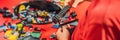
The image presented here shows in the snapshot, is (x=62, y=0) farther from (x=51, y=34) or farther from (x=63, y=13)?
(x=51, y=34)

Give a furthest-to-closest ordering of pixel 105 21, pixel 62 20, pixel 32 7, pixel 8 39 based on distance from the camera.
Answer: pixel 32 7 < pixel 62 20 < pixel 8 39 < pixel 105 21

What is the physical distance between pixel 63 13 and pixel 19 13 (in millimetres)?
346

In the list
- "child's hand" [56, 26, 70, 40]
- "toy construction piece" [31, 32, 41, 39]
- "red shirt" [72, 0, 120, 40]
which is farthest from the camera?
"toy construction piece" [31, 32, 41, 39]

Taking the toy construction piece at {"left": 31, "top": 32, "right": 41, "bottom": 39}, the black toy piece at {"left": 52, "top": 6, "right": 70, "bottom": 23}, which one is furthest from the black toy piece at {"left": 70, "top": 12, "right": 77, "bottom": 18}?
the toy construction piece at {"left": 31, "top": 32, "right": 41, "bottom": 39}

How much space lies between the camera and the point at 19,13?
1.78m

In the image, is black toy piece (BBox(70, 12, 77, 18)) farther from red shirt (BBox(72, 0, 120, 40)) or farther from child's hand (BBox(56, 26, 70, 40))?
red shirt (BBox(72, 0, 120, 40))

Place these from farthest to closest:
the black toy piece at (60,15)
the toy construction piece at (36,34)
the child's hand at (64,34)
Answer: the black toy piece at (60,15) → the toy construction piece at (36,34) → the child's hand at (64,34)

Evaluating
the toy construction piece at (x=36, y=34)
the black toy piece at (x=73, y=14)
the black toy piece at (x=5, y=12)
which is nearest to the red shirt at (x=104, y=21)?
the toy construction piece at (x=36, y=34)

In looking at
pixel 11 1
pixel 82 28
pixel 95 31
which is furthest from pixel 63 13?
pixel 95 31

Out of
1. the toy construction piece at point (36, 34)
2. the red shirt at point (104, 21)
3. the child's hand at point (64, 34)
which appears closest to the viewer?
the red shirt at point (104, 21)

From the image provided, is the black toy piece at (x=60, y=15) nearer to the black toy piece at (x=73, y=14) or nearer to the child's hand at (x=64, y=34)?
the black toy piece at (x=73, y=14)

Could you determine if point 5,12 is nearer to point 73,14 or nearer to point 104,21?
point 73,14

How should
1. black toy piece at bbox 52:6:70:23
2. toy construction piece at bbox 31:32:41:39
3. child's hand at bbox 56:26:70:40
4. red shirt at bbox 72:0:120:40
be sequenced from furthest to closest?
black toy piece at bbox 52:6:70:23
toy construction piece at bbox 31:32:41:39
child's hand at bbox 56:26:70:40
red shirt at bbox 72:0:120:40

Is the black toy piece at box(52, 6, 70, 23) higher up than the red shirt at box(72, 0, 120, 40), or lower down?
higher up
